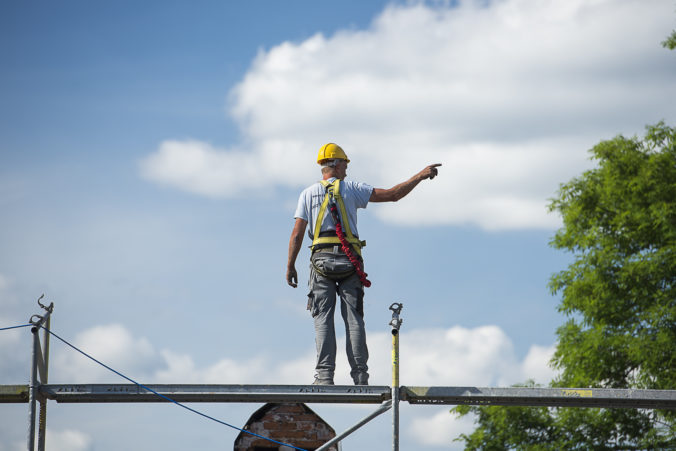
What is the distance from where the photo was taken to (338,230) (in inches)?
409

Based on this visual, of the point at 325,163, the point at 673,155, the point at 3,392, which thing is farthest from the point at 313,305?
the point at 673,155

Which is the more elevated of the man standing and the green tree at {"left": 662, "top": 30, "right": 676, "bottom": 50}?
the green tree at {"left": 662, "top": 30, "right": 676, "bottom": 50}

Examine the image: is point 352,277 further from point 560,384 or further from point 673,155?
point 673,155

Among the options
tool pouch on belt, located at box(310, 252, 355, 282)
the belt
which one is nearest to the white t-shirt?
the belt

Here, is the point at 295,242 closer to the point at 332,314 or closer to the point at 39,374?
the point at 332,314

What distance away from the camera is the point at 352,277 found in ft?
34.3

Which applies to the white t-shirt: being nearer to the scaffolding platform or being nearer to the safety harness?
the safety harness

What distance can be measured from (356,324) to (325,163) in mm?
1722

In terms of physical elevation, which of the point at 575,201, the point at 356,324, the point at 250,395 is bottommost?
the point at 250,395

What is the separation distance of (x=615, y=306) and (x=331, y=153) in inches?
477

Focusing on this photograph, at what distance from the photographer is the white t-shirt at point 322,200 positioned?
10.5 meters

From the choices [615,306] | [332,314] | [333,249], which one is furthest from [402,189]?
[615,306]

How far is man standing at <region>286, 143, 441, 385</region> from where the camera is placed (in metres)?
10.3

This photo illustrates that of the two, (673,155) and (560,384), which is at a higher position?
(673,155)
